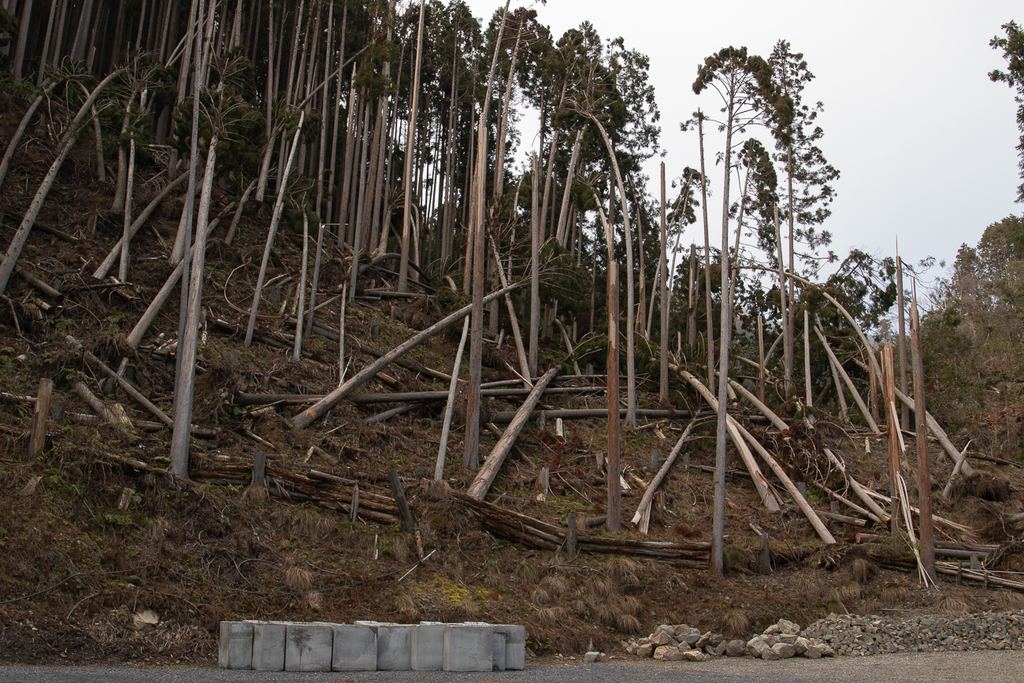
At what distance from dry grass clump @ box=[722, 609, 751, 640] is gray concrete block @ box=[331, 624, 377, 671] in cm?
505

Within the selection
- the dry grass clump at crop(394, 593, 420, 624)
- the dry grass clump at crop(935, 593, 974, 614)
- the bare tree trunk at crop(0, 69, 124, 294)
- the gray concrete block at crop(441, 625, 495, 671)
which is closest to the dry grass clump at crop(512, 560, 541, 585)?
the dry grass clump at crop(394, 593, 420, 624)

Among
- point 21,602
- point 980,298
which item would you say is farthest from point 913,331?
point 980,298

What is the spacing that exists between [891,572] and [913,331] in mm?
3941

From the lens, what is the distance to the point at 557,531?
11.3 meters

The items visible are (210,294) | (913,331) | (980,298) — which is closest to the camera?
(913,331)

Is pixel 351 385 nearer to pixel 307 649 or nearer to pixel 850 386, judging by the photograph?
pixel 307 649

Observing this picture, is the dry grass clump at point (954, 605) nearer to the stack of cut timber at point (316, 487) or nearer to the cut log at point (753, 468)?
the cut log at point (753, 468)

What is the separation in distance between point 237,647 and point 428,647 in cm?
175

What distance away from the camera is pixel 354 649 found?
727 centimetres

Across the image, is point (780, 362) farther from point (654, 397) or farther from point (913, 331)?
point (913, 331)

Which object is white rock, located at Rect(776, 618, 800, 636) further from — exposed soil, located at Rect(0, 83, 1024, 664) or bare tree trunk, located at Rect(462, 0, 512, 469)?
bare tree trunk, located at Rect(462, 0, 512, 469)

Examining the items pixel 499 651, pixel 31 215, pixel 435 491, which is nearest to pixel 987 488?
pixel 435 491

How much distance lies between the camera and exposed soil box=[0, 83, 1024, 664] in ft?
26.1

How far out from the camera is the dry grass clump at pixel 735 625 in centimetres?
1014
